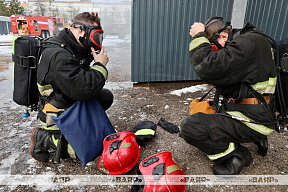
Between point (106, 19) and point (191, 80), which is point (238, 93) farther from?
point (106, 19)

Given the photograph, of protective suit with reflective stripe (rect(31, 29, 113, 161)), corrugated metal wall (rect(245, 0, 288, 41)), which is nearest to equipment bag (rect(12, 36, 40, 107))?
protective suit with reflective stripe (rect(31, 29, 113, 161))

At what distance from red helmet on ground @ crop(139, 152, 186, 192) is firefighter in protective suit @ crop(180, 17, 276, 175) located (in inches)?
17.6

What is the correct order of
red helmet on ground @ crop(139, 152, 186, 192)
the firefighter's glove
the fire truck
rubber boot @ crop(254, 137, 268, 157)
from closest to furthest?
red helmet on ground @ crop(139, 152, 186, 192) → rubber boot @ crop(254, 137, 268, 157) → the firefighter's glove → the fire truck

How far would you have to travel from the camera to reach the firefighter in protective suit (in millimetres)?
1847

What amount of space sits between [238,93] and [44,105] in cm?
232

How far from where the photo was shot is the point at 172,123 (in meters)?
3.41

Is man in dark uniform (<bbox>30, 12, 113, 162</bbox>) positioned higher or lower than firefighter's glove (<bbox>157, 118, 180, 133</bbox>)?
higher

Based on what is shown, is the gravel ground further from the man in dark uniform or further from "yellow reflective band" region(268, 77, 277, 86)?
"yellow reflective band" region(268, 77, 277, 86)

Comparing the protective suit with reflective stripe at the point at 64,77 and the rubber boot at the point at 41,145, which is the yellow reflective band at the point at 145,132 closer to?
the protective suit with reflective stripe at the point at 64,77

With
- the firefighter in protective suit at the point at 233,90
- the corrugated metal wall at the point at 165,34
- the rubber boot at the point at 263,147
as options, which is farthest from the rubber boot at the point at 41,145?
the corrugated metal wall at the point at 165,34

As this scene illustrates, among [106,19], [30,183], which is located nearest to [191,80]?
[30,183]

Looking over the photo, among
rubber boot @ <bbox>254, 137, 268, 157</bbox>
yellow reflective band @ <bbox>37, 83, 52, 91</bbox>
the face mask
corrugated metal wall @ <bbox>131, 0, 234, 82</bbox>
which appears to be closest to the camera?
yellow reflective band @ <bbox>37, 83, 52, 91</bbox>

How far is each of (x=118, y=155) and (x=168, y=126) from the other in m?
1.37

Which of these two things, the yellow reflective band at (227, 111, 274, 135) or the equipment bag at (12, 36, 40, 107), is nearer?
the yellow reflective band at (227, 111, 274, 135)
